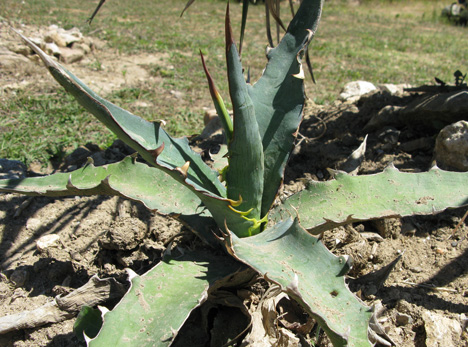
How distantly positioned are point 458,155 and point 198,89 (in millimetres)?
2592

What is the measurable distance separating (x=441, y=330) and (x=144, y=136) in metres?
1.22

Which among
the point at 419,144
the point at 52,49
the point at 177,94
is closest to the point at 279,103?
the point at 419,144

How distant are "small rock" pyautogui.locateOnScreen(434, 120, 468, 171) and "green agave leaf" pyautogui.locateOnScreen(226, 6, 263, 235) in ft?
3.68

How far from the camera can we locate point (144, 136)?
4.04 feet

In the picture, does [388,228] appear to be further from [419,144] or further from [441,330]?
[419,144]

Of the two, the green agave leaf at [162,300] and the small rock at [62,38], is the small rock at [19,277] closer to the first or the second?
the green agave leaf at [162,300]

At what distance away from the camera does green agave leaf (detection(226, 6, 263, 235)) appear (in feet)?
3.63

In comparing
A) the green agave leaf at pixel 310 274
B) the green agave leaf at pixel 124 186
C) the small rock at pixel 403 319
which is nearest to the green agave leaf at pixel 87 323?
the green agave leaf at pixel 124 186

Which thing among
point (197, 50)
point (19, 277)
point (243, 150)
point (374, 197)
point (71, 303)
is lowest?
point (19, 277)

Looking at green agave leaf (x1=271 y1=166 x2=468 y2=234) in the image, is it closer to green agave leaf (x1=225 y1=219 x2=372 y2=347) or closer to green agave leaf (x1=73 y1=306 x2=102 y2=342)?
green agave leaf (x1=225 y1=219 x2=372 y2=347)

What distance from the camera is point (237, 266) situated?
4.45 ft

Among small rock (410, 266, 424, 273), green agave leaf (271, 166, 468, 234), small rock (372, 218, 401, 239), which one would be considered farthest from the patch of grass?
small rock (410, 266, 424, 273)

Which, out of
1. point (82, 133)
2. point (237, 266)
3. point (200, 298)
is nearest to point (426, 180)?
point (237, 266)

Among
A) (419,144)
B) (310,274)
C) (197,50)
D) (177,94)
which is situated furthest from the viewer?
(197,50)
